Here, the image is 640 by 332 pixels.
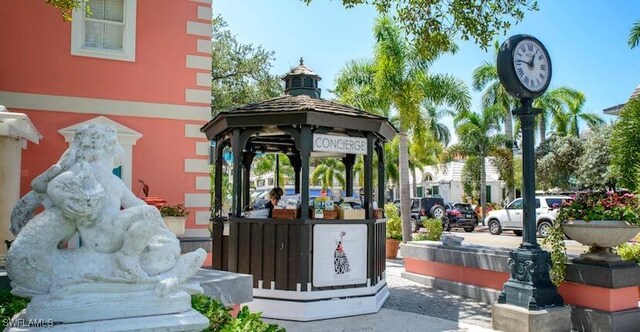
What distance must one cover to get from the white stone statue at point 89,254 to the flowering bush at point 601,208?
504cm

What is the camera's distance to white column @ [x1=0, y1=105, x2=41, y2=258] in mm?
6661

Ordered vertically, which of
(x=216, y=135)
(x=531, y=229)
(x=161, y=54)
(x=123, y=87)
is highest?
(x=161, y=54)

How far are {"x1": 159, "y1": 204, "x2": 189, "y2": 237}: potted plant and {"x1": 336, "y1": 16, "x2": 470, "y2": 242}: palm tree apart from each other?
7497 mm

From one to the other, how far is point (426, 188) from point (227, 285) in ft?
150

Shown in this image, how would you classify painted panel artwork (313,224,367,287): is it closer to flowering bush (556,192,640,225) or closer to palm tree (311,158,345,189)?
flowering bush (556,192,640,225)

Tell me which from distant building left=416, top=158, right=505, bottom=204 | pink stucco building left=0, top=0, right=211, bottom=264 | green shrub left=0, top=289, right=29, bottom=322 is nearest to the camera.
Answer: green shrub left=0, top=289, right=29, bottom=322

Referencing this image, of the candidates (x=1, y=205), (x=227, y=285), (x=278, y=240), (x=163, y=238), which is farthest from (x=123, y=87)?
(x=163, y=238)

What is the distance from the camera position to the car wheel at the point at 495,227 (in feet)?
81.4

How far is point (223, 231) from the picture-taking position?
8523mm

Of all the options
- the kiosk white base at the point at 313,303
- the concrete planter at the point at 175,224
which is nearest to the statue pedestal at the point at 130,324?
the kiosk white base at the point at 313,303

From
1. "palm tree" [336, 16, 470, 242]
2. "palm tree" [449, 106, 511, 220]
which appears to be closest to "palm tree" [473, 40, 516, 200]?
"palm tree" [449, 106, 511, 220]

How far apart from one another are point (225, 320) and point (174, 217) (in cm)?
541

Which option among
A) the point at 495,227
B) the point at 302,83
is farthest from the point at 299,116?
the point at 495,227

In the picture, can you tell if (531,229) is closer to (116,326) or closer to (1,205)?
(116,326)
